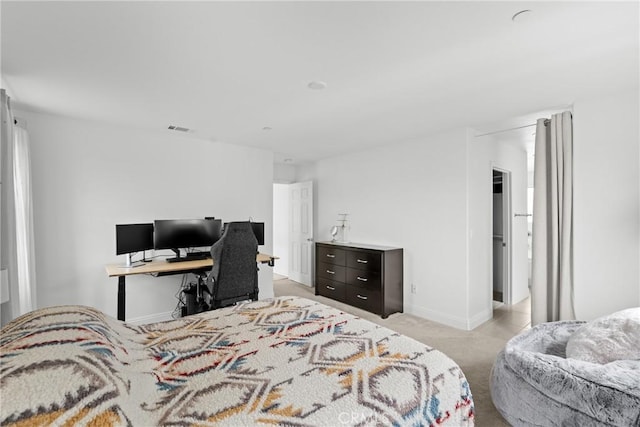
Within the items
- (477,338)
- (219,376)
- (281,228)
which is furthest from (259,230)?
(219,376)

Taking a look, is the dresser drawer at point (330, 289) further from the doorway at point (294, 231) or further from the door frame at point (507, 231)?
the door frame at point (507, 231)

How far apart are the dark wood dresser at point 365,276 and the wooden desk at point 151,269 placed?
1970 millimetres

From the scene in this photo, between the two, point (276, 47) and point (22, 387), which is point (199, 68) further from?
point (22, 387)

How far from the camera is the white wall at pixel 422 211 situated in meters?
3.77

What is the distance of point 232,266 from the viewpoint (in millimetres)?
3123

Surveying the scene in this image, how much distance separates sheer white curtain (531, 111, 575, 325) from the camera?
9.73 ft

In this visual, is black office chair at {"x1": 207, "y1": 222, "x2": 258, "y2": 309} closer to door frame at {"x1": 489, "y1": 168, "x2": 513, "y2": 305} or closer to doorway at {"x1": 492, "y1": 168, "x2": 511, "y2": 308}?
doorway at {"x1": 492, "y1": 168, "x2": 511, "y2": 308}

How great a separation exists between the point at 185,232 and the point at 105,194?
1.00 metres

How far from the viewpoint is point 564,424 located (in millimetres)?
1773

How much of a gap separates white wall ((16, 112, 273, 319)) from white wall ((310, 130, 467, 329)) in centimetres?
212

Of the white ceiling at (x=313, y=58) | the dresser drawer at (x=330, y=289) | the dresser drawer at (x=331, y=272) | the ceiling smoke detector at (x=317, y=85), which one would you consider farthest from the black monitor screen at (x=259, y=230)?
the ceiling smoke detector at (x=317, y=85)

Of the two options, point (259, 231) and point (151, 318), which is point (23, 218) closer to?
point (151, 318)

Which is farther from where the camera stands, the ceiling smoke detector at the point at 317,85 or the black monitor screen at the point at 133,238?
the black monitor screen at the point at 133,238

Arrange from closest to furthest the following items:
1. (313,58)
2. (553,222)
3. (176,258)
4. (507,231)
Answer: (313,58) → (553,222) → (176,258) → (507,231)
